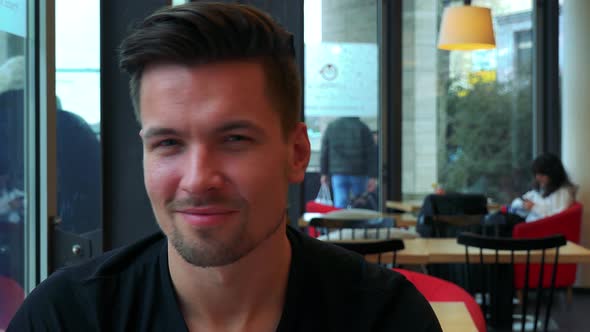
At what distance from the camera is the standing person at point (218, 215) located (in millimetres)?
1160

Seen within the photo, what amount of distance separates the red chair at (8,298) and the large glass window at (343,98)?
5.03m

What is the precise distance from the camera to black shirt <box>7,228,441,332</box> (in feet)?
4.05

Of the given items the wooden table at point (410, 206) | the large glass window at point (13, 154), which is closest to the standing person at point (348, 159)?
the wooden table at point (410, 206)

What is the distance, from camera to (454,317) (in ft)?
7.29

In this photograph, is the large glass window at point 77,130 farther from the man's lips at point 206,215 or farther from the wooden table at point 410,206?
the wooden table at point 410,206

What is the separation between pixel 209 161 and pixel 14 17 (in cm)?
129

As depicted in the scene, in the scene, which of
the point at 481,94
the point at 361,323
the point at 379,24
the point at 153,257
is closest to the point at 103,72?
the point at 153,257

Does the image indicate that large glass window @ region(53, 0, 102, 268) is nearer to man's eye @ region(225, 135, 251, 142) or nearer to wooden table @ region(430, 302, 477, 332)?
wooden table @ region(430, 302, 477, 332)

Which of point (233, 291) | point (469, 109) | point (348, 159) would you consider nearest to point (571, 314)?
point (348, 159)

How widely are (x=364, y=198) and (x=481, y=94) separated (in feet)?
5.61

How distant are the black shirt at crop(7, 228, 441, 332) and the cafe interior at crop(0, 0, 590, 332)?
13.4 inches

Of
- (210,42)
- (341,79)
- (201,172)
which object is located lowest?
(201,172)

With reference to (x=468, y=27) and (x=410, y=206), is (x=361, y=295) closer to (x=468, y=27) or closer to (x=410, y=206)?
(x=468, y=27)

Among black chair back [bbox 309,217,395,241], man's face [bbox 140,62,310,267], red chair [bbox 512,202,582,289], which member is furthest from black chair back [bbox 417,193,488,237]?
man's face [bbox 140,62,310,267]
